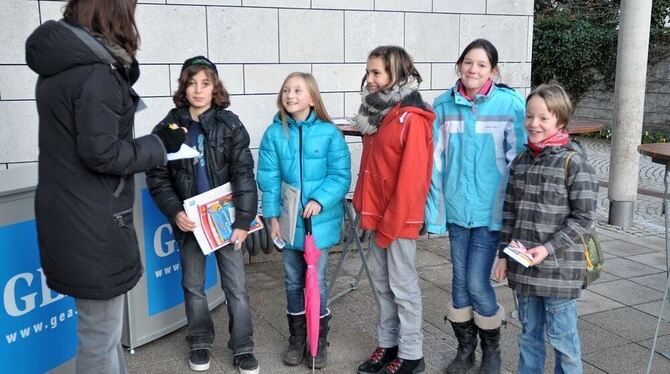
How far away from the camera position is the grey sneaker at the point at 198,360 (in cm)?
352

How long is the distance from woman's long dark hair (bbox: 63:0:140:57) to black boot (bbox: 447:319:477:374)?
88.3 inches

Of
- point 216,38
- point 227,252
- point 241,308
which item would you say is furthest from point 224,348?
point 216,38

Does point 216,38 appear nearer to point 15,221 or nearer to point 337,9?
point 337,9

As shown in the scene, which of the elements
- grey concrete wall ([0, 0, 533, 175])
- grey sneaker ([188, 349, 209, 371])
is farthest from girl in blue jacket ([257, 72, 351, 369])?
grey concrete wall ([0, 0, 533, 175])

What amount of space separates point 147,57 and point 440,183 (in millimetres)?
2705

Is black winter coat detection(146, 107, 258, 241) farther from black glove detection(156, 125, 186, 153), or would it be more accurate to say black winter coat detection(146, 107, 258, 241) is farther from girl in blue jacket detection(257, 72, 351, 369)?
black glove detection(156, 125, 186, 153)

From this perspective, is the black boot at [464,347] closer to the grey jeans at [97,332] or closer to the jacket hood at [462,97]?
the jacket hood at [462,97]

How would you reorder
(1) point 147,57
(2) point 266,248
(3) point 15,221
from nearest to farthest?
(3) point 15,221 < (1) point 147,57 < (2) point 266,248

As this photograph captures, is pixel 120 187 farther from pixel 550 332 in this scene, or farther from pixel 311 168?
pixel 550 332

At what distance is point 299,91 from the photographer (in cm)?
338

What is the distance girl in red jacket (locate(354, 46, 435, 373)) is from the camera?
309cm

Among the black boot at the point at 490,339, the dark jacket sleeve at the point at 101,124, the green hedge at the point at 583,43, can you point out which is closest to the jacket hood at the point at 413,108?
the black boot at the point at 490,339

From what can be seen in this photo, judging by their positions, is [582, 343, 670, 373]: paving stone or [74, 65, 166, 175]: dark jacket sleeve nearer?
[74, 65, 166, 175]: dark jacket sleeve

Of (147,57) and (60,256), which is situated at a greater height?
(147,57)
